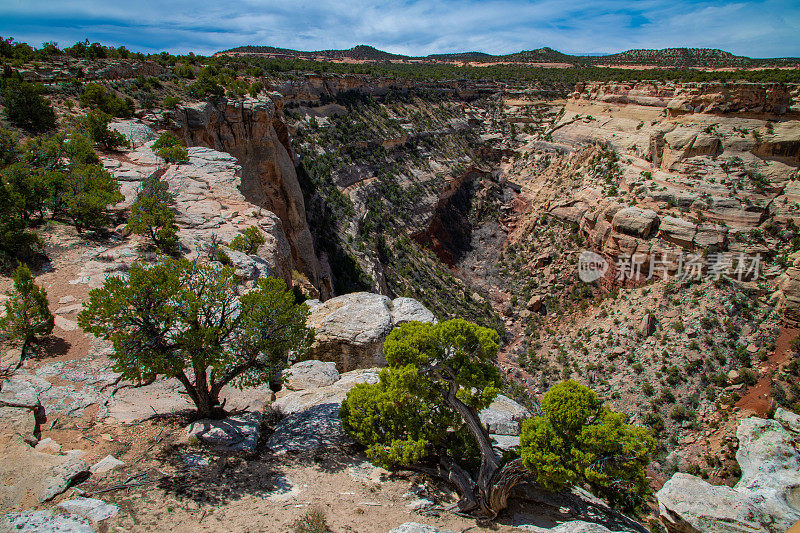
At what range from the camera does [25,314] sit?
1159 centimetres

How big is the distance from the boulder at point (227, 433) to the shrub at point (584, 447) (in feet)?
23.3

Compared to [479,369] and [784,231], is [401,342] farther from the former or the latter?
[784,231]

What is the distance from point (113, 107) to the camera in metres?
25.6

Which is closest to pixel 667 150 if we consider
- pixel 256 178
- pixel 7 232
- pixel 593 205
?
pixel 593 205

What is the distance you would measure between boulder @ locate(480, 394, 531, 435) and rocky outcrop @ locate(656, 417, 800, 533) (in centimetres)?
467

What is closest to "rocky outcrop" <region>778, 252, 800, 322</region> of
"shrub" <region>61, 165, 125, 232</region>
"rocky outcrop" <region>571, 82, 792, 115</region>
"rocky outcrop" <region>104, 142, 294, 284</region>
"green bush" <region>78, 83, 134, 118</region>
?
"rocky outcrop" <region>571, 82, 792, 115</region>

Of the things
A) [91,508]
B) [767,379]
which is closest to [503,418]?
[91,508]

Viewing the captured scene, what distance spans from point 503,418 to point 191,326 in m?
10.2

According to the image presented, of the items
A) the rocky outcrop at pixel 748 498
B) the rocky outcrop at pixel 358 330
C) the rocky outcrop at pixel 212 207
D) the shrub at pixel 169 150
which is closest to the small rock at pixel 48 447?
the rocky outcrop at pixel 212 207

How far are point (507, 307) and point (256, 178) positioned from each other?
85.6 ft

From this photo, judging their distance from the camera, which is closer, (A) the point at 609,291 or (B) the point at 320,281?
(B) the point at 320,281

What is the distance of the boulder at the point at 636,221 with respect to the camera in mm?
32656

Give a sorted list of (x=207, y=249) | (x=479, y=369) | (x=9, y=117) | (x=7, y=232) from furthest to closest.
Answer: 1. (x=9, y=117)
2. (x=207, y=249)
3. (x=7, y=232)
4. (x=479, y=369)

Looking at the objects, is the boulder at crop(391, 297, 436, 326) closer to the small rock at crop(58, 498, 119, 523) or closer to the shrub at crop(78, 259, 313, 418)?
the shrub at crop(78, 259, 313, 418)
